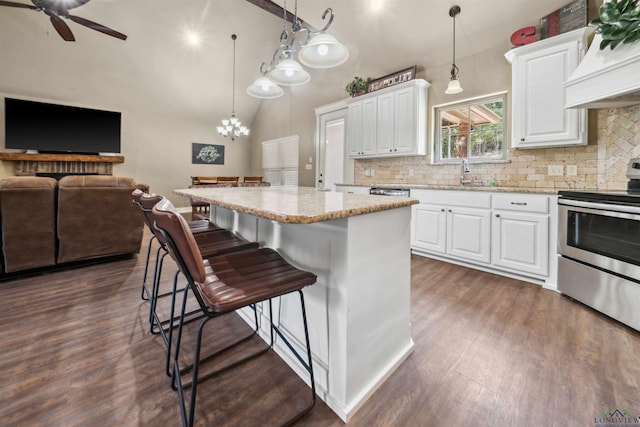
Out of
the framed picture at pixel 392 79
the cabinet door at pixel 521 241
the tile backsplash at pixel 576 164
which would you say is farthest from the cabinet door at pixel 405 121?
the cabinet door at pixel 521 241

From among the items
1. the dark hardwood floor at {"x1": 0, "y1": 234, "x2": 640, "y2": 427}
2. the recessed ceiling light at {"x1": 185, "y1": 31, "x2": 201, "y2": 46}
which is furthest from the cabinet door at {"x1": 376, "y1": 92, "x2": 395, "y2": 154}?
the recessed ceiling light at {"x1": 185, "y1": 31, "x2": 201, "y2": 46}

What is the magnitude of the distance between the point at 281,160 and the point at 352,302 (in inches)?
250

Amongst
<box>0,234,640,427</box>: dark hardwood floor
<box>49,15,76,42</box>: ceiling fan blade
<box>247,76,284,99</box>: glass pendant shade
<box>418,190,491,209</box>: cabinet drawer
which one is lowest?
<box>0,234,640,427</box>: dark hardwood floor

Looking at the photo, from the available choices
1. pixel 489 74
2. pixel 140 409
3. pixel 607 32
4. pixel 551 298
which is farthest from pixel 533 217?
pixel 140 409

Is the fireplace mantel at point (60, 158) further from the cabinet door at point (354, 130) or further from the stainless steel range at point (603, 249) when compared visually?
the stainless steel range at point (603, 249)

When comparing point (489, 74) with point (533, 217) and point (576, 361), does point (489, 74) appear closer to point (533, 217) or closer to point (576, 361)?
point (533, 217)

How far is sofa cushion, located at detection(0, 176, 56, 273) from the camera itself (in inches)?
98.1

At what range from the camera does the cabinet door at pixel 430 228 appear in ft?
10.5

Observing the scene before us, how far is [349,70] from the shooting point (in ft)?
16.4

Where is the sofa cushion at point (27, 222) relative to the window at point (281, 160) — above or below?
below

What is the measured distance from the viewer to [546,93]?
8.73ft

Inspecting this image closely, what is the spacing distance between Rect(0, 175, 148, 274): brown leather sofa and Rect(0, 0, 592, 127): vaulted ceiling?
140 inches

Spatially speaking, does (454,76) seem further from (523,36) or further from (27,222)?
(27,222)

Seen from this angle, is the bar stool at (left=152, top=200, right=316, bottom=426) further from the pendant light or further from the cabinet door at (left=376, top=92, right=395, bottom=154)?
the cabinet door at (left=376, top=92, right=395, bottom=154)
